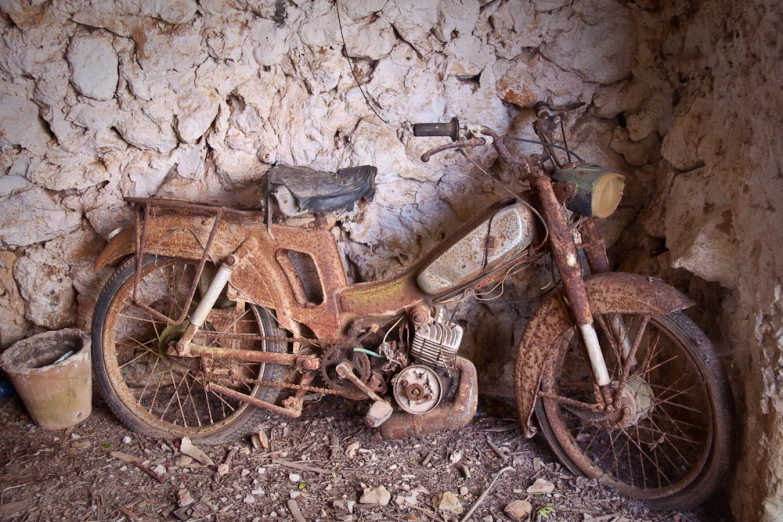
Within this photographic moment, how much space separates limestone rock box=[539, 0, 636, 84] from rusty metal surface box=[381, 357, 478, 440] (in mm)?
1583

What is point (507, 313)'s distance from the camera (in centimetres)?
350

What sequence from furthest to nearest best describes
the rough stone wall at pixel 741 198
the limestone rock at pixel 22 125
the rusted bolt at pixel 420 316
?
the limestone rock at pixel 22 125 < the rusted bolt at pixel 420 316 < the rough stone wall at pixel 741 198

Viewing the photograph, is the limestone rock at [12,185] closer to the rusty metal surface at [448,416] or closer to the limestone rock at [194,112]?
the limestone rock at [194,112]

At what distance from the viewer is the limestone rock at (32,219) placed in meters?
3.32

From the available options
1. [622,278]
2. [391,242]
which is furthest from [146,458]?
[622,278]

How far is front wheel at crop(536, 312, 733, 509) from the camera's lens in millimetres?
2617

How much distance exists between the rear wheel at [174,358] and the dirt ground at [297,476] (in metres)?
0.13

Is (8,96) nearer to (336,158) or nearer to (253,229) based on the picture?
(253,229)

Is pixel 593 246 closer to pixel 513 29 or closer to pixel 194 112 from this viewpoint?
pixel 513 29

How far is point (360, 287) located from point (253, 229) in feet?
1.93

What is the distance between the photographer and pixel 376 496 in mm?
2875

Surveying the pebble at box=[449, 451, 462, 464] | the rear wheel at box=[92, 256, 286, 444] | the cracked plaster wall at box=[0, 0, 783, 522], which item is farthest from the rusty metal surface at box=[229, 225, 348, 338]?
the pebble at box=[449, 451, 462, 464]

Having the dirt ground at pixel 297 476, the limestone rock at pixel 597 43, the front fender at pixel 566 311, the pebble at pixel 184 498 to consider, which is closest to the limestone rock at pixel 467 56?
the limestone rock at pixel 597 43

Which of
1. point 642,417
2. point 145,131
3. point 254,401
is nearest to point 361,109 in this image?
point 145,131
